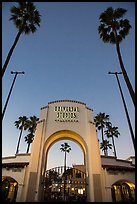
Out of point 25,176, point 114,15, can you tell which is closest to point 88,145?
point 25,176

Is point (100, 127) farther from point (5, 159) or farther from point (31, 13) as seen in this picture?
point (31, 13)

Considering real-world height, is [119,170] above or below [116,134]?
below

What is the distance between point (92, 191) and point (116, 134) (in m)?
26.9

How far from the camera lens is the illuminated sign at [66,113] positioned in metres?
23.7

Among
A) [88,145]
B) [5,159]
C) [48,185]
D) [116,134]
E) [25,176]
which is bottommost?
[48,185]

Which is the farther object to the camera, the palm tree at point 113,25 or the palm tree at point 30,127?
the palm tree at point 30,127

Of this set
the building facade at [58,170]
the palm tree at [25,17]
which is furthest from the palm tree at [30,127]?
the palm tree at [25,17]

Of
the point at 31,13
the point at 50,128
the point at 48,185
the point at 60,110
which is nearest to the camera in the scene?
the point at 31,13

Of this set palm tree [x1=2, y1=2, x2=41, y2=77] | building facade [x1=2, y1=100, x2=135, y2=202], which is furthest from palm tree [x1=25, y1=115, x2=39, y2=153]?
palm tree [x1=2, y1=2, x2=41, y2=77]

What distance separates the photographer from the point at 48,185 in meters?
21.4

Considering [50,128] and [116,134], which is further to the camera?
[116,134]

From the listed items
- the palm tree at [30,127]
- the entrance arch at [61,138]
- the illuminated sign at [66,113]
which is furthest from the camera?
the palm tree at [30,127]

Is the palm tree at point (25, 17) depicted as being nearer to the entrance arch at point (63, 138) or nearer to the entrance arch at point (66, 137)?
the entrance arch at point (66, 137)

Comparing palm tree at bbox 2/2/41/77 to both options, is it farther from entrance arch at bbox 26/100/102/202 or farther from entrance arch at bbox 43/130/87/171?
entrance arch at bbox 43/130/87/171
